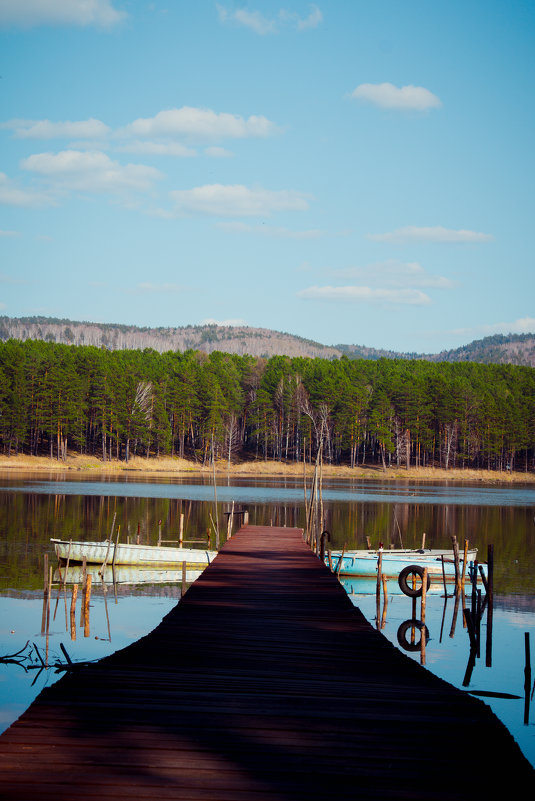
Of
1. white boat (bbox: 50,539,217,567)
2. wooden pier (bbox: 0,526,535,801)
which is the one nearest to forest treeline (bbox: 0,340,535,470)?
white boat (bbox: 50,539,217,567)

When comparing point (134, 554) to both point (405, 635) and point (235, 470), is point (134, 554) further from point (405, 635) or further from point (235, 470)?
point (235, 470)

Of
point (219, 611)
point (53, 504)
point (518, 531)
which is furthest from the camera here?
point (53, 504)

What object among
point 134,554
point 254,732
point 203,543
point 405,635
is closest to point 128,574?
point 134,554

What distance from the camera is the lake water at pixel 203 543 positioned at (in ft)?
52.6

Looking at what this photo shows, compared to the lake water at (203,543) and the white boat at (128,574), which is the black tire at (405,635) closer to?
the lake water at (203,543)

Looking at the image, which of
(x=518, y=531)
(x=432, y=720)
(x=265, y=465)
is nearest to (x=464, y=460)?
(x=265, y=465)

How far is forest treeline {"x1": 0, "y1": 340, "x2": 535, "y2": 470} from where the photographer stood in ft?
320

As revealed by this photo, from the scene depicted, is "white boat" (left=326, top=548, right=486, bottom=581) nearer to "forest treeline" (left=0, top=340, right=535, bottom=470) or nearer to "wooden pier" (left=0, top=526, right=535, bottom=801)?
"wooden pier" (left=0, top=526, right=535, bottom=801)

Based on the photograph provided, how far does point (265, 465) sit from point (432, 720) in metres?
99.6

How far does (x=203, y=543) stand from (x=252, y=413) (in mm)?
84303

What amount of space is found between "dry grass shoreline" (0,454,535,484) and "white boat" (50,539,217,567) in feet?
203

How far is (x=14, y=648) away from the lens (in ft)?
54.0

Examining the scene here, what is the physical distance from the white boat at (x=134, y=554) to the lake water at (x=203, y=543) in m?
0.99

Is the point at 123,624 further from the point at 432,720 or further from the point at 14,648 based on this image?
the point at 432,720
